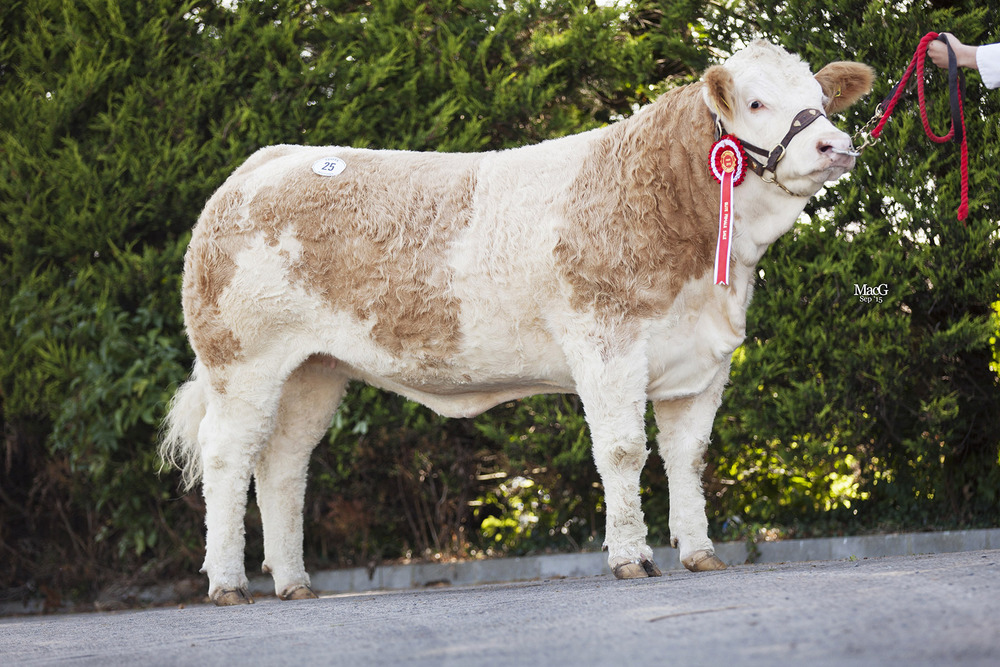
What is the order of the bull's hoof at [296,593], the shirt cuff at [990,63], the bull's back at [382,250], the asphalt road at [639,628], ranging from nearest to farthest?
the asphalt road at [639,628] < the shirt cuff at [990,63] < the bull's back at [382,250] < the bull's hoof at [296,593]

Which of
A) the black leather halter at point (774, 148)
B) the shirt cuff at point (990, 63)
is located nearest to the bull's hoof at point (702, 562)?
the black leather halter at point (774, 148)

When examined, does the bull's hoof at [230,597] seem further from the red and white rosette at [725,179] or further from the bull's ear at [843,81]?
the bull's ear at [843,81]

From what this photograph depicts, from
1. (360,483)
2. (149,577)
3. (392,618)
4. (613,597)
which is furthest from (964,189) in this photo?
(149,577)

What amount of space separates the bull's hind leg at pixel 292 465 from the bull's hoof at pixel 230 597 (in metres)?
0.26

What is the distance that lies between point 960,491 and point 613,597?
124 inches

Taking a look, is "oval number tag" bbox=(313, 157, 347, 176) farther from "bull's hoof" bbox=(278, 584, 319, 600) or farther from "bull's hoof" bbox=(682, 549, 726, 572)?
"bull's hoof" bbox=(682, 549, 726, 572)

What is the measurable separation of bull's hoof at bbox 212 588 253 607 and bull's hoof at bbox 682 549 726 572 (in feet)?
6.50

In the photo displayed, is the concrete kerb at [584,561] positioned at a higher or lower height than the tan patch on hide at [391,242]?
lower

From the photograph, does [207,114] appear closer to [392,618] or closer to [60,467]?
[60,467]

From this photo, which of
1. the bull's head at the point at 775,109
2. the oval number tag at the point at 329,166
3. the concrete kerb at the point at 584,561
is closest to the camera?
the bull's head at the point at 775,109

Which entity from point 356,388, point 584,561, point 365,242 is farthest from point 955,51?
point 356,388

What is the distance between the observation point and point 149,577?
6500mm

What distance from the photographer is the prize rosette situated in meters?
4.30

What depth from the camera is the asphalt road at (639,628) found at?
2264mm
